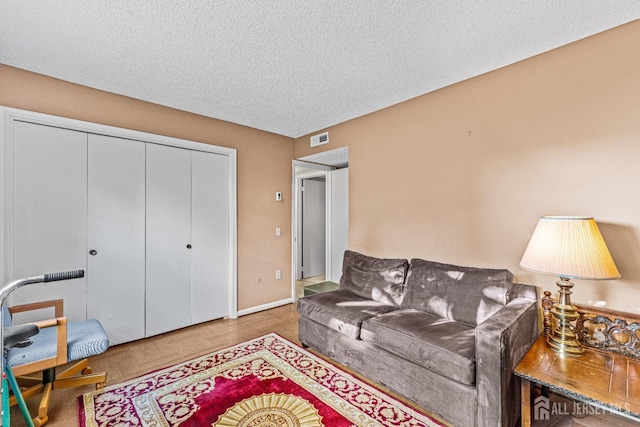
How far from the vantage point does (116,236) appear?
2865 mm

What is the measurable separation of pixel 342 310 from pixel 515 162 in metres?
1.82

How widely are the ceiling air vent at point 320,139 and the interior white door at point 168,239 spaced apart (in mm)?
1628

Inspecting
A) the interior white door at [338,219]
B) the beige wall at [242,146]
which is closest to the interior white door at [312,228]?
the interior white door at [338,219]

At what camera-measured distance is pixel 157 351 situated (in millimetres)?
2793

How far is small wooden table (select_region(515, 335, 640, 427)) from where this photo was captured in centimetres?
133

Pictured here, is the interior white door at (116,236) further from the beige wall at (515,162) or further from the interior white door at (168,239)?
the beige wall at (515,162)

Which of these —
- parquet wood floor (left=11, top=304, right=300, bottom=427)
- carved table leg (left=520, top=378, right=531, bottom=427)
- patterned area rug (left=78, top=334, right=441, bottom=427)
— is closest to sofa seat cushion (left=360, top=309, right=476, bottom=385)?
carved table leg (left=520, top=378, right=531, bottom=427)

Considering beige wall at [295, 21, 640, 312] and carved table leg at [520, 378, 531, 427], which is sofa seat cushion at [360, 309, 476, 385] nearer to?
carved table leg at [520, 378, 531, 427]

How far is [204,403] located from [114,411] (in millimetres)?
562

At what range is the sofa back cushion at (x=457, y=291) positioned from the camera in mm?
2115

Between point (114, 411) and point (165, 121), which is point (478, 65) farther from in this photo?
point (114, 411)

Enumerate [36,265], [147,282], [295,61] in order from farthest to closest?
[147,282] → [36,265] → [295,61]

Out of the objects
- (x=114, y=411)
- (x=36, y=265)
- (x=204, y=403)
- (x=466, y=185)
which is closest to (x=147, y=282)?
(x=36, y=265)

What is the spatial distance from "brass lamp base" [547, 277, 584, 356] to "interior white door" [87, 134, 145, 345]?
11.4 ft
